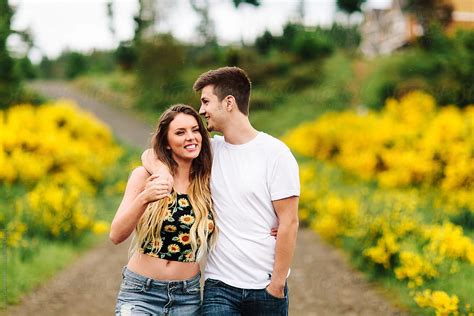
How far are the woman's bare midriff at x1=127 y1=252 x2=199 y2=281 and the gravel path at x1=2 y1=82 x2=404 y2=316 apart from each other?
3.03 m

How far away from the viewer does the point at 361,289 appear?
628 cm

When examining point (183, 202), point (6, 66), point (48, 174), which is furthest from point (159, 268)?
point (6, 66)

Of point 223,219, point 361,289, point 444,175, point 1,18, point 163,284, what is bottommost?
point 361,289

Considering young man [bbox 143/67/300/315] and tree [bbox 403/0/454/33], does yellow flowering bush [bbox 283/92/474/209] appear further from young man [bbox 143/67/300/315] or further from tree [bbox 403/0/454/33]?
tree [bbox 403/0/454/33]

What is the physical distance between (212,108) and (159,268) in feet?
2.49

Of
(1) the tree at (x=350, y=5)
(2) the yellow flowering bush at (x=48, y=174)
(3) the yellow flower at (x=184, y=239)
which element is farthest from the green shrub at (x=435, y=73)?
(3) the yellow flower at (x=184, y=239)

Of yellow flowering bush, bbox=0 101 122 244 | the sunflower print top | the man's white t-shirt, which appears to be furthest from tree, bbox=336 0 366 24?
the sunflower print top

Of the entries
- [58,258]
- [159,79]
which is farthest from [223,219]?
[159,79]

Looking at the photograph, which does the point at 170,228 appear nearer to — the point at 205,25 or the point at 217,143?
the point at 217,143

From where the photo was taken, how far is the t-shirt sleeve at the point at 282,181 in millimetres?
2744

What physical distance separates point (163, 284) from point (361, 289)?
3.95 meters

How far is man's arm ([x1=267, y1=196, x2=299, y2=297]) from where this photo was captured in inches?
108

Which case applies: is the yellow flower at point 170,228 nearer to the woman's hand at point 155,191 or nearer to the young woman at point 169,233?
the young woman at point 169,233

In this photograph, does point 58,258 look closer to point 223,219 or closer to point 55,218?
point 55,218
